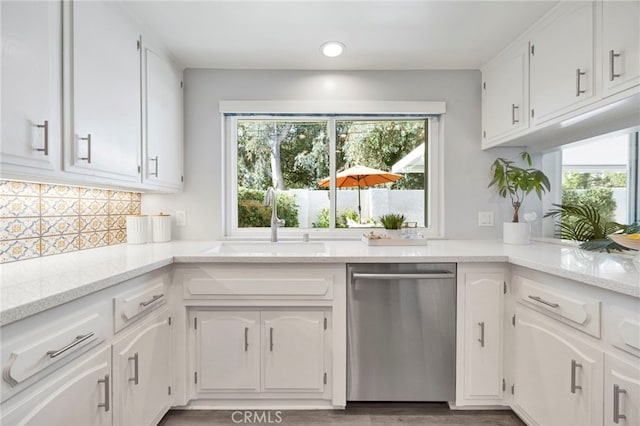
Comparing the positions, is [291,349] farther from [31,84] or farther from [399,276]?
[31,84]

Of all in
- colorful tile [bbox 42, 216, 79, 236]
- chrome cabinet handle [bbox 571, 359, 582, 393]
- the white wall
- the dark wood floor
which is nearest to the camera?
chrome cabinet handle [bbox 571, 359, 582, 393]

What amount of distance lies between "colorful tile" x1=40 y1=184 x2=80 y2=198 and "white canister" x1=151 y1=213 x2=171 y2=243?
49 centimetres

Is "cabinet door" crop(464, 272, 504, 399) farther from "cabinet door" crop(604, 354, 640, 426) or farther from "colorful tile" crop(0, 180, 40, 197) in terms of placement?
"colorful tile" crop(0, 180, 40, 197)

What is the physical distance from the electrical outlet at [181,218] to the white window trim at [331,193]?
0.95ft

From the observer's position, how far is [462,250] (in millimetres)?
1939

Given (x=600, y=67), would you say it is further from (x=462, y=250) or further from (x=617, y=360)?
(x=617, y=360)

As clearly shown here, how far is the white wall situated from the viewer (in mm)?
2424

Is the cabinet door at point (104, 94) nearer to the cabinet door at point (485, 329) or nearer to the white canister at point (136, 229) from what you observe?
the white canister at point (136, 229)

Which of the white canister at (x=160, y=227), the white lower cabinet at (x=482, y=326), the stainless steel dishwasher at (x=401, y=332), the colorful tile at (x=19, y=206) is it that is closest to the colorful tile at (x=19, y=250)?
the colorful tile at (x=19, y=206)

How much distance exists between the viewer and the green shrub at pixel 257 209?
8.46 feet

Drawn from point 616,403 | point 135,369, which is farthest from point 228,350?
point 616,403

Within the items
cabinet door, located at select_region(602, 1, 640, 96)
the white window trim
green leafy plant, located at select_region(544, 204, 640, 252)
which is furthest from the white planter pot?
cabinet door, located at select_region(602, 1, 640, 96)

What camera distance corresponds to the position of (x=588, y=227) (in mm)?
1999

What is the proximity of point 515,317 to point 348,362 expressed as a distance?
919 mm
